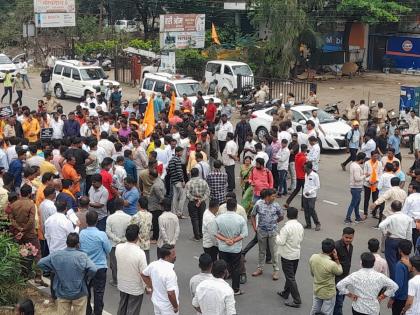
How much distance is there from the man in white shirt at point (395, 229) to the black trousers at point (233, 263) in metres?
2.33

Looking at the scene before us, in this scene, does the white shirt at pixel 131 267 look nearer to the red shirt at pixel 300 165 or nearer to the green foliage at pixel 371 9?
the red shirt at pixel 300 165

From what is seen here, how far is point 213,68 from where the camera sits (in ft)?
104

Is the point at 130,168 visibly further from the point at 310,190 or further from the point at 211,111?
the point at 211,111

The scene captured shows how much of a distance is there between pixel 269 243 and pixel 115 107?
14.3 m

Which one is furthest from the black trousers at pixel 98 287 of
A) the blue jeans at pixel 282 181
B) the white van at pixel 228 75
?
the white van at pixel 228 75

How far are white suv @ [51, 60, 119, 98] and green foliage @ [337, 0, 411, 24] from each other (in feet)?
47.3

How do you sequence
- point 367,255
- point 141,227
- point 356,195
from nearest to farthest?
point 367,255, point 141,227, point 356,195

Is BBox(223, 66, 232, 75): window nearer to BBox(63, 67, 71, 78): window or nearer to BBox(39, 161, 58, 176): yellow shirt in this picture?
BBox(63, 67, 71, 78): window

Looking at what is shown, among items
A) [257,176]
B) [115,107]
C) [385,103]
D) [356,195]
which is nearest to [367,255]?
[257,176]

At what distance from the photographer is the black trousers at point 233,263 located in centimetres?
998

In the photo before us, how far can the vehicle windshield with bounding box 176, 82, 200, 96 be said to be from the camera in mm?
25625

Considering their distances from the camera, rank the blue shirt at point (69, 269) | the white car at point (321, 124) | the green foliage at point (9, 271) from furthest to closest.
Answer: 1. the white car at point (321, 124)
2. the green foliage at point (9, 271)
3. the blue shirt at point (69, 269)

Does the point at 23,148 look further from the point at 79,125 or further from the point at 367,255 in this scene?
the point at 367,255

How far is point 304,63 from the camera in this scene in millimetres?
40156
